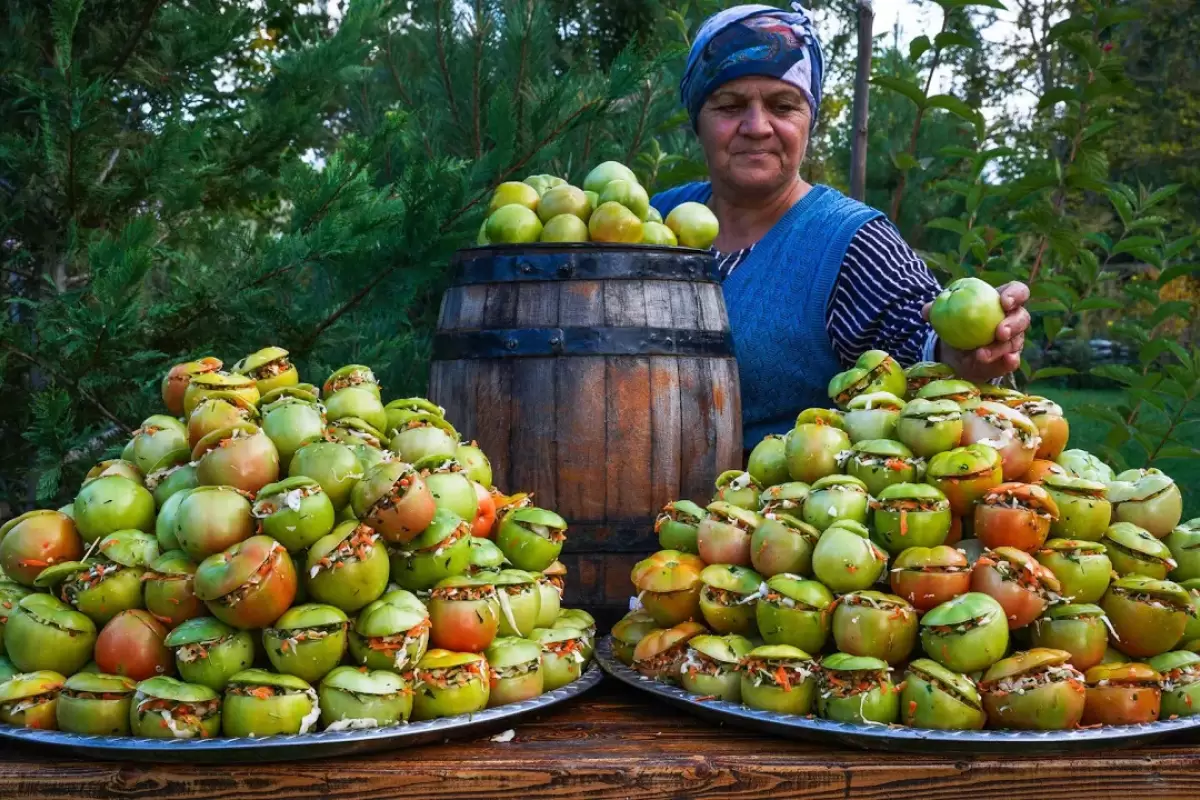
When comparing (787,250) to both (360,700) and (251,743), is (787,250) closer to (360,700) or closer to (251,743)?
(360,700)

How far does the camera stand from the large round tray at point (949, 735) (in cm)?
131

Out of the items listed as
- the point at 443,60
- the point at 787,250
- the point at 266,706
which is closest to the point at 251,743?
the point at 266,706

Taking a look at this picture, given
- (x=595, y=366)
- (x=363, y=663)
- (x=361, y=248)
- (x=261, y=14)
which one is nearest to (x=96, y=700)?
(x=363, y=663)

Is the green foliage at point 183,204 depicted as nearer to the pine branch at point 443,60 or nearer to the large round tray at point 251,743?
the pine branch at point 443,60

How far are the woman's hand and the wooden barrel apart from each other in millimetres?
505

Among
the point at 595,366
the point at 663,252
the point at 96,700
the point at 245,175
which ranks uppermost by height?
the point at 245,175

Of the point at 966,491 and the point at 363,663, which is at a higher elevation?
the point at 966,491

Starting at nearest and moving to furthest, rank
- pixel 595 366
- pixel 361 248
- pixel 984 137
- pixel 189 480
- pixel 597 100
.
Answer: pixel 189 480 < pixel 595 366 < pixel 361 248 < pixel 597 100 < pixel 984 137

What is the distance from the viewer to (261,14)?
294 cm

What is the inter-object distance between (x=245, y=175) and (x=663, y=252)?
1.43 metres

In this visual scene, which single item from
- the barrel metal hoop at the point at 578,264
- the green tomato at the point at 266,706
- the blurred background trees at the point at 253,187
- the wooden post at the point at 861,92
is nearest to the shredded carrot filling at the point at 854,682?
the green tomato at the point at 266,706

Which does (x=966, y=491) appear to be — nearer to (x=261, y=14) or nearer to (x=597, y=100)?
(x=597, y=100)

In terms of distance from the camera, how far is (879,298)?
8.41ft

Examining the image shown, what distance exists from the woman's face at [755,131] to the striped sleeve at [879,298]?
286mm
